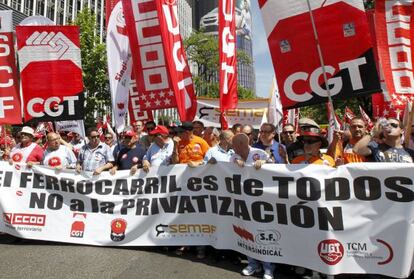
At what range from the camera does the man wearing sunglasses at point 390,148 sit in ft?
13.9

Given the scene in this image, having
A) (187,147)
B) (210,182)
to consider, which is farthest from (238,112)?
(210,182)

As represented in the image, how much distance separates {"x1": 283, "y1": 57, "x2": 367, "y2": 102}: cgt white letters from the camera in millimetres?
4375

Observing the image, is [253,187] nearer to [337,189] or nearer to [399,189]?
[337,189]

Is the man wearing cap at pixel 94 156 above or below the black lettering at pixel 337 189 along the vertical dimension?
above

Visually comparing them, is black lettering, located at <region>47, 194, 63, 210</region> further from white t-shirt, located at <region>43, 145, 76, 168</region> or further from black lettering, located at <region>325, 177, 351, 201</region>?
black lettering, located at <region>325, 177, 351, 201</region>

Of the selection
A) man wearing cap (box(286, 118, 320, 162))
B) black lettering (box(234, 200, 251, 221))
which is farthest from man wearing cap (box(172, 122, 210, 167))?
man wearing cap (box(286, 118, 320, 162))

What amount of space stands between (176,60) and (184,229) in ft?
8.72

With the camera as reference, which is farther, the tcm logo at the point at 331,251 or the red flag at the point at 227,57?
the red flag at the point at 227,57

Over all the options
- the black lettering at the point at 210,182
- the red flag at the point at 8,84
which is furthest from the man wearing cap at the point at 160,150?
the red flag at the point at 8,84

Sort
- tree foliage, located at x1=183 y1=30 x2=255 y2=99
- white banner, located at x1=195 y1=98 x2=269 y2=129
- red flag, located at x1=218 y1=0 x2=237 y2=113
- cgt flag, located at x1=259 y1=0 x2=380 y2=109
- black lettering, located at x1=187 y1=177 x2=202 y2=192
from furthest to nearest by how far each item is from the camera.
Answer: tree foliage, located at x1=183 y1=30 x2=255 y2=99 → white banner, located at x1=195 y1=98 x2=269 y2=129 → red flag, located at x1=218 y1=0 x2=237 y2=113 → black lettering, located at x1=187 y1=177 x2=202 y2=192 → cgt flag, located at x1=259 y1=0 x2=380 y2=109

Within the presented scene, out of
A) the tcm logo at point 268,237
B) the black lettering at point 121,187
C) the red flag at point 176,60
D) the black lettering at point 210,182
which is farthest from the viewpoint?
the red flag at point 176,60

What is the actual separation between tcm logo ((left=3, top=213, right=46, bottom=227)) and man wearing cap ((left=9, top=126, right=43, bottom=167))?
960 mm

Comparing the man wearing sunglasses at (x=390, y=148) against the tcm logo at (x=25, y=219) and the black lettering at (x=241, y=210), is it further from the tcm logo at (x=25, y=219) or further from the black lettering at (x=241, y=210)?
the tcm logo at (x=25, y=219)

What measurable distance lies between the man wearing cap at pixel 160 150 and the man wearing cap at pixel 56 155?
4.76 ft
